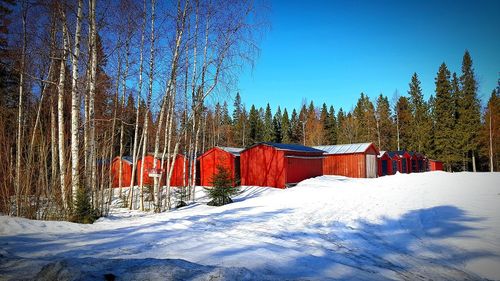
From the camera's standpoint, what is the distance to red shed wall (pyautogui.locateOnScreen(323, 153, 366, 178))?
26.5 metres

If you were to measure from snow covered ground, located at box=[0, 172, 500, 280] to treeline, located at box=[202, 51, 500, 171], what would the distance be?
20.9 m

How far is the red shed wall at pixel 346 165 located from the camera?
26453 mm

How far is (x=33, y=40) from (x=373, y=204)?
13.7 m

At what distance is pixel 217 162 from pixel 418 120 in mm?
37082

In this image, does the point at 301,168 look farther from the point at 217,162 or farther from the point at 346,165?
the point at 346,165

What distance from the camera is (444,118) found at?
37188 millimetres

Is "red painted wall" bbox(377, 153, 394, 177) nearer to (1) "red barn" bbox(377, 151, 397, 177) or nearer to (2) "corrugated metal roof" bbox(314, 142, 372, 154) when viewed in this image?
(1) "red barn" bbox(377, 151, 397, 177)

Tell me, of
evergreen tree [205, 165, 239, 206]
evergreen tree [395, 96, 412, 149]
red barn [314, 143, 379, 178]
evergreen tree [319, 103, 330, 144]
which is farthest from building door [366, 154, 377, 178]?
evergreen tree [319, 103, 330, 144]

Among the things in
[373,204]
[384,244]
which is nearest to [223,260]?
[384,244]

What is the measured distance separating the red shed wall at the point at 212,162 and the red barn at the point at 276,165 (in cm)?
102

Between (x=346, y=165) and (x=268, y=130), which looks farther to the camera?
(x=268, y=130)

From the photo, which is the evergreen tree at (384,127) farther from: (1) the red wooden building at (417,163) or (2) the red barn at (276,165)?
(2) the red barn at (276,165)

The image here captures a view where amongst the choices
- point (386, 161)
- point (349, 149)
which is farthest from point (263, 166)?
point (386, 161)

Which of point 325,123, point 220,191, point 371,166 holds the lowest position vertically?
point 220,191
